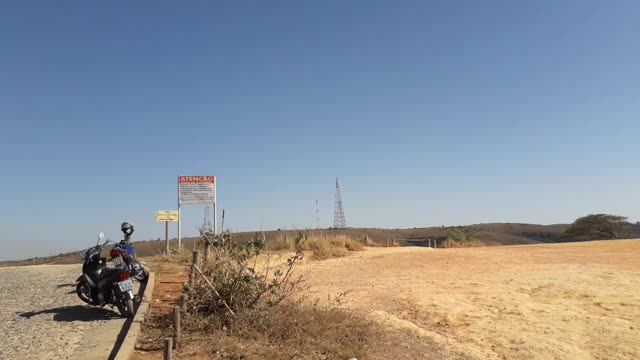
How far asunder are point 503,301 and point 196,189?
13.0m

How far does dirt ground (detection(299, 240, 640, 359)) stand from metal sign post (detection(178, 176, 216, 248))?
541 cm

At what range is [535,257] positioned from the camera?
→ 18234mm

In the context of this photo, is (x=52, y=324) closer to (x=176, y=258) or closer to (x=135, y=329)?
(x=135, y=329)

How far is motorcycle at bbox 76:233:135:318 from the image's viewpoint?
8.05 meters

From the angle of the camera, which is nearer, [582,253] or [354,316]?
[354,316]

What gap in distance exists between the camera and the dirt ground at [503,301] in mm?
8375

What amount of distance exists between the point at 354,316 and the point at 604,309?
5328 mm

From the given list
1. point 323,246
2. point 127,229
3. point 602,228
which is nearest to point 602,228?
point 602,228

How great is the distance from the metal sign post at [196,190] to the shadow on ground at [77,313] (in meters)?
11.2

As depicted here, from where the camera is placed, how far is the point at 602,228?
1700 inches

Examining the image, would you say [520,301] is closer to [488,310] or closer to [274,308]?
[488,310]

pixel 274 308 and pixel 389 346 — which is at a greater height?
pixel 274 308

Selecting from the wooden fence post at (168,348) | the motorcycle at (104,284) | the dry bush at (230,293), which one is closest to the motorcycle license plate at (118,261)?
the motorcycle at (104,284)

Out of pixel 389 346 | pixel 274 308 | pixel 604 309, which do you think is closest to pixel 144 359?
pixel 274 308
